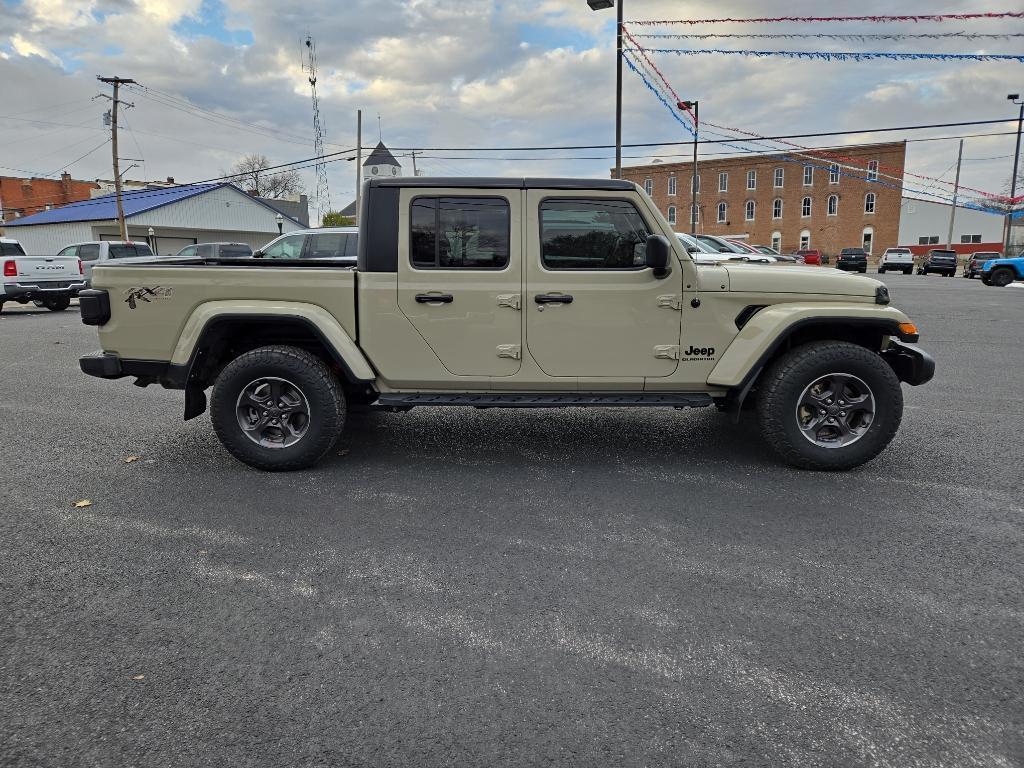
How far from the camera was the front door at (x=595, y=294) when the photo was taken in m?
4.50

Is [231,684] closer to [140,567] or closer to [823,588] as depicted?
[140,567]

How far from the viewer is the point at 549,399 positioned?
467cm

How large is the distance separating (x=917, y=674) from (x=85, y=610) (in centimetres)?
332

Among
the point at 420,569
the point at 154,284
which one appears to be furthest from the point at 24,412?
the point at 420,569

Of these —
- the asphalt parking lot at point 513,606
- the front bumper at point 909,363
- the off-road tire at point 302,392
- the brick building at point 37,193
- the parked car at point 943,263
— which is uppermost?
the brick building at point 37,193

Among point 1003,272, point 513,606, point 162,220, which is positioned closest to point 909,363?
point 513,606

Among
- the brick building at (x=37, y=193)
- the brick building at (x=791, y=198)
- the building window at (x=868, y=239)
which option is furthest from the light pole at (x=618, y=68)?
the brick building at (x=37, y=193)

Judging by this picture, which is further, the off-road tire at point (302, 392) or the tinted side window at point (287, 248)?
the tinted side window at point (287, 248)

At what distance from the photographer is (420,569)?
3271 millimetres

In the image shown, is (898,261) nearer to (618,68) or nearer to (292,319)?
(618,68)

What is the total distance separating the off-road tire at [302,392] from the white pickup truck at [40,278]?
605 inches

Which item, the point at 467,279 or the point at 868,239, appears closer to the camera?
the point at 467,279

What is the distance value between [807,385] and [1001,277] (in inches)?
989

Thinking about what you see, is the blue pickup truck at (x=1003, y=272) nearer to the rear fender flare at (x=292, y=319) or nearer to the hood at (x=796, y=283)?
the hood at (x=796, y=283)
